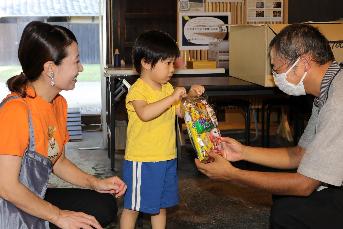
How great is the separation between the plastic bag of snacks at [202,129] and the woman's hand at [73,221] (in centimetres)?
58

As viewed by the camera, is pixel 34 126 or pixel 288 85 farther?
pixel 288 85

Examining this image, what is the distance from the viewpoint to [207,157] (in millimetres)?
2203

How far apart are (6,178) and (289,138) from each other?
477cm

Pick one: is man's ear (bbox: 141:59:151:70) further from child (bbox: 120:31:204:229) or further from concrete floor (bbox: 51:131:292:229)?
concrete floor (bbox: 51:131:292:229)

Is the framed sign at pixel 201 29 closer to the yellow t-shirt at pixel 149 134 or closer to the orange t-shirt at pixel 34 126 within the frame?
the yellow t-shirt at pixel 149 134

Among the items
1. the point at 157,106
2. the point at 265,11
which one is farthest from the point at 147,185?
the point at 265,11

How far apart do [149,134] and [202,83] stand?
1447mm

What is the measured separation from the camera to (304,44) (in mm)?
2117

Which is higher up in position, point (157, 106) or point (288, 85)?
point (288, 85)

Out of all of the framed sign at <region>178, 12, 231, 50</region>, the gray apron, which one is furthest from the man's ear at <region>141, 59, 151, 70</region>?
the framed sign at <region>178, 12, 231, 50</region>

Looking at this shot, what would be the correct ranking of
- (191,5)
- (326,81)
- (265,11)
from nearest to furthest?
(326,81) → (191,5) → (265,11)

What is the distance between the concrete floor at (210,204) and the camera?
3416 mm

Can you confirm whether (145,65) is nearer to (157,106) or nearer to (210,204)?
(157,106)

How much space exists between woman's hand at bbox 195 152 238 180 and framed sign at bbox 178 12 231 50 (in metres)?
4.40
